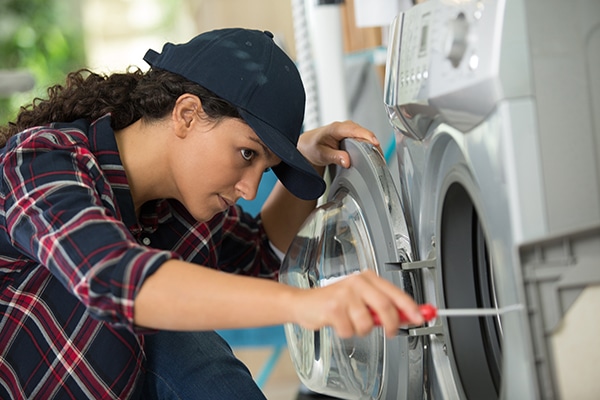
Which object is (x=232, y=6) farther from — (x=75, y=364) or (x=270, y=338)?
(x=75, y=364)

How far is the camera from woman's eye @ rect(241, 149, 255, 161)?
54.2 inches

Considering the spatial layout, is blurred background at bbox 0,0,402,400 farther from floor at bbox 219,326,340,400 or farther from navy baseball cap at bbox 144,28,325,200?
navy baseball cap at bbox 144,28,325,200

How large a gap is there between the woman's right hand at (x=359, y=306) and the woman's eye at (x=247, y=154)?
0.51m

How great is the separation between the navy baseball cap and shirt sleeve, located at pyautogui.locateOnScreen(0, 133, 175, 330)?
0.75ft

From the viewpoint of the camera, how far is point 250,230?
1.77 m

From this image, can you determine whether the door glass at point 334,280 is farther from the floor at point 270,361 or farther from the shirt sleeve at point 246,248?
the floor at point 270,361

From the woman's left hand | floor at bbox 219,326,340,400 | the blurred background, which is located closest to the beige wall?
the blurred background

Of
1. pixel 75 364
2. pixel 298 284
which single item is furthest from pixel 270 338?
pixel 75 364

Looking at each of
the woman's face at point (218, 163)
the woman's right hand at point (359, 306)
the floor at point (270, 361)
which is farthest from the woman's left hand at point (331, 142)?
the floor at point (270, 361)

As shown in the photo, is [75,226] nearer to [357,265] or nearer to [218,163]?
[218,163]

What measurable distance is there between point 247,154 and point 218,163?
0.05 meters

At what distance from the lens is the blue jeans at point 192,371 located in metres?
1.52

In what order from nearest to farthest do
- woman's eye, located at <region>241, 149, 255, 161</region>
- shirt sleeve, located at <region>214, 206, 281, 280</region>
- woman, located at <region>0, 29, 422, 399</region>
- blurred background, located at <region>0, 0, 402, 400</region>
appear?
1. woman, located at <region>0, 29, 422, 399</region>
2. woman's eye, located at <region>241, 149, 255, 161</region>
3. shirt sleeve, located at <region>214, 206, 281, 280</region>
4. blurred background, located at <region>0, 0, 402, 400</region>

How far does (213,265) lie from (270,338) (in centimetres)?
96
